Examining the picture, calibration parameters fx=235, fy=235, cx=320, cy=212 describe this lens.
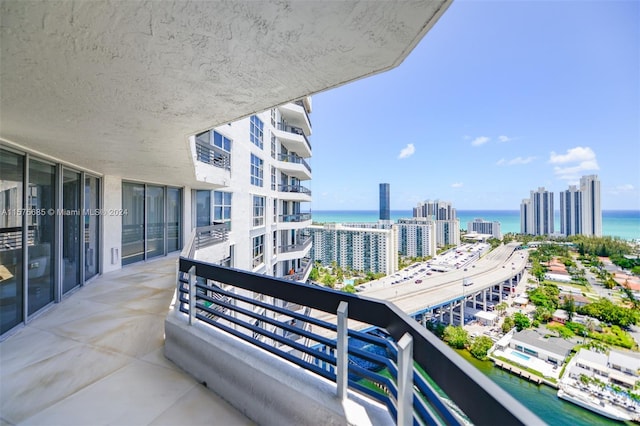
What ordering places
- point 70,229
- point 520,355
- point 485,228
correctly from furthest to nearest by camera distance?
point 485,228
point 520,355
point 70,229

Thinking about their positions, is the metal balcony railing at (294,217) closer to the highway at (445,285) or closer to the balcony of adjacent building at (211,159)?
the balcony of adjacent building at (211,159)

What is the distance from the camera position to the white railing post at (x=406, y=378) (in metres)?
1.26

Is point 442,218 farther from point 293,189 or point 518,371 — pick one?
point 293,189

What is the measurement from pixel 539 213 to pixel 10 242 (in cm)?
8955

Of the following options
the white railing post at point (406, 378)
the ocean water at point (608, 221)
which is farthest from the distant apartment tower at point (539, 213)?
the white railing post at point (406, 378)

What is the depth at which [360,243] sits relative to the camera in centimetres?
4881

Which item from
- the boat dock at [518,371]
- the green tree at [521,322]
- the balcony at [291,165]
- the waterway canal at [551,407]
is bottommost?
the waterway canal at [551,407]

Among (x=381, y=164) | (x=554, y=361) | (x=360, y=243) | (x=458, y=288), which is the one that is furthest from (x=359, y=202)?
(x=554, y=361)

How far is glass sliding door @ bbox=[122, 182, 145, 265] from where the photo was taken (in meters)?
7.72

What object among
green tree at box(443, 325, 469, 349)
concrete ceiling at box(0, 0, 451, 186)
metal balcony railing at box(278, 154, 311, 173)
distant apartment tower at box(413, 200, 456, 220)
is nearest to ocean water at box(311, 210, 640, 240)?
metal balcony railing at box(278, 154, 311, 173)

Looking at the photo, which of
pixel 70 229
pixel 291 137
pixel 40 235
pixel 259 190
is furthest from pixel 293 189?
pixel 40 235

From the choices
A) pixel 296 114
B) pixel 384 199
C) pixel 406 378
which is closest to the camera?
pixel 406 378

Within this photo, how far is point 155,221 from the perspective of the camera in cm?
887

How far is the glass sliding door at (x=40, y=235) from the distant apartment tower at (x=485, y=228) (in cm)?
10120
